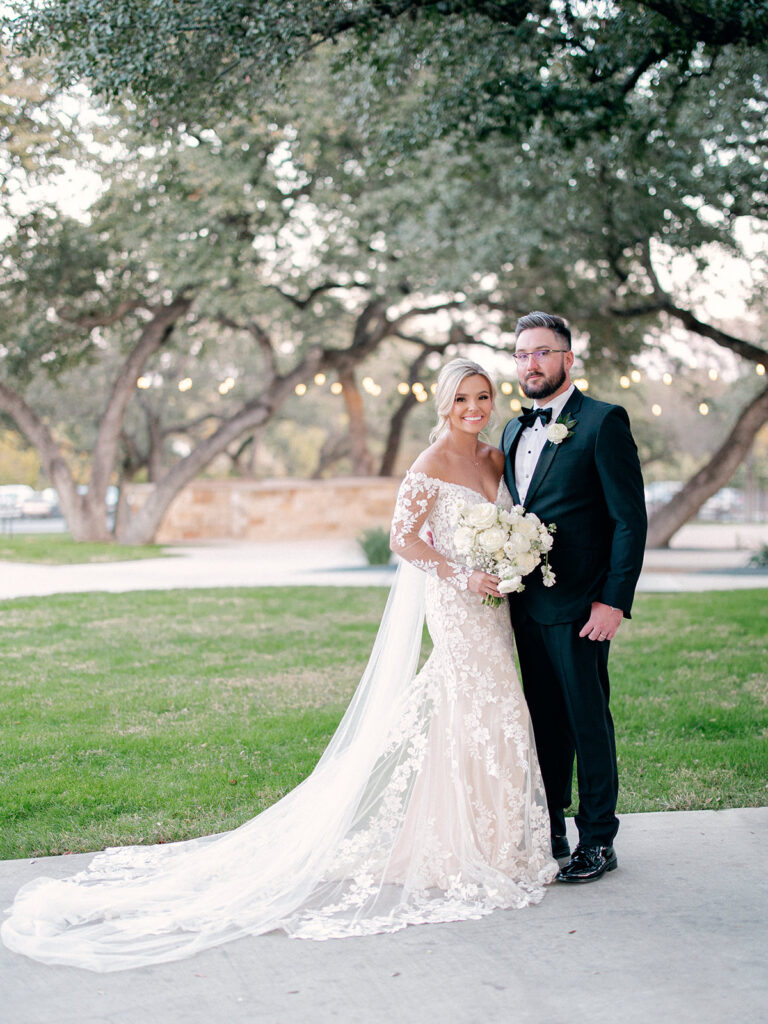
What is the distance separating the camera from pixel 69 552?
1858 cm

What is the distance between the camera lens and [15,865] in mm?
4301

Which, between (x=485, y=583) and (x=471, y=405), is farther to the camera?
(x=471, y=405)

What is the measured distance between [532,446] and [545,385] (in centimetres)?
26

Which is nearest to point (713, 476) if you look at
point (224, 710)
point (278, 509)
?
point (278, 509)

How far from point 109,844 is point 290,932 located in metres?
1.36

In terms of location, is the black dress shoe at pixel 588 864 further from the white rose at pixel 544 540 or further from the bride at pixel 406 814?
the white rose at pixel 544 540

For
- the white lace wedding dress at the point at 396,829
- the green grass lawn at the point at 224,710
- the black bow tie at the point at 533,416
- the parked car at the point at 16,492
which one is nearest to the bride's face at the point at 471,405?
the black bow tie at the point at 533,416

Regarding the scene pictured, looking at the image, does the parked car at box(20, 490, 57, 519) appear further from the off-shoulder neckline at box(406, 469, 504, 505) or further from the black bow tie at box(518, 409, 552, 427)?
the black bow tie at box(518, 409, 552, 427)

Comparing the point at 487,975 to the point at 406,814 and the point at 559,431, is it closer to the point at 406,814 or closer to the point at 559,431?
the point at 406,814

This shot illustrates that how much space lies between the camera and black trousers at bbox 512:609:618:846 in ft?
13.7

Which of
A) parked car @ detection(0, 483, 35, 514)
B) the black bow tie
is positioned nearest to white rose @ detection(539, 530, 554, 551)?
the black bow tie

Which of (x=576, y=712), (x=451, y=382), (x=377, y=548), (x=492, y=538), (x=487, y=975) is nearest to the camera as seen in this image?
(x=487, y=975)

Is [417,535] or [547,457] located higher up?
[547,457]

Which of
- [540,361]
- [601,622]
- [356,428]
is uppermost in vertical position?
[356,428]
